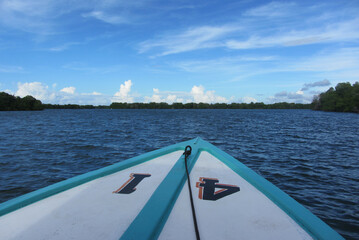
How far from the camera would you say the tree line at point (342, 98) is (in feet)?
260

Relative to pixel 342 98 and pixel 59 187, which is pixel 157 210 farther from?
pixel 342 98

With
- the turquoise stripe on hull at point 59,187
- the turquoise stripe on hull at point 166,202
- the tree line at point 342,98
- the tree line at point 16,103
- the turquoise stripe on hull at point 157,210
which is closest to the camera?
the turquoise stripe on hull at point 157,210

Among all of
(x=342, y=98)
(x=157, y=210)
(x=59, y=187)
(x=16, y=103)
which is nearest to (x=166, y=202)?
(x=157, y=210)

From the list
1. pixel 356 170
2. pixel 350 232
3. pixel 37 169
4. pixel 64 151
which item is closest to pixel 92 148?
pixel 64 151

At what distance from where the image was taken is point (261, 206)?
2.76 metres

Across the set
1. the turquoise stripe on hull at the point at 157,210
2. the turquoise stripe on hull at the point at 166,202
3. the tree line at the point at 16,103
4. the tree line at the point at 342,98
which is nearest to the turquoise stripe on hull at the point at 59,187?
the turquoise stripe on hull at the point at 166,202

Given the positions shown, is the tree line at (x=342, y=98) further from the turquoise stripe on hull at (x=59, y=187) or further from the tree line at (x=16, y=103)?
the tree line at (x=16, y=103)

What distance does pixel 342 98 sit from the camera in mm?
87500

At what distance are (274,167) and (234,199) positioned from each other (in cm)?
738

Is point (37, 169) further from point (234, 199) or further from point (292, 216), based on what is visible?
point (292, 216)

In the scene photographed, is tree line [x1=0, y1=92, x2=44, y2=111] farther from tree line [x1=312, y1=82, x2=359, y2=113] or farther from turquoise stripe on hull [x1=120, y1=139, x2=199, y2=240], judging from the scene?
tree line [x1=312, y1=82, x2=359, y2=113]

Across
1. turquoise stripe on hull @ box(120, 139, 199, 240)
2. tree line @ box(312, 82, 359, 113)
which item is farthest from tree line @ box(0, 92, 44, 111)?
tree line @ box(312, 82, 359, 113)

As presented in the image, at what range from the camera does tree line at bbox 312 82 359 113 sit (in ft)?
260

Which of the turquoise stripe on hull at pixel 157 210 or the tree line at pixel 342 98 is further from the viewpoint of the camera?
the tree line at pixel 342 98
